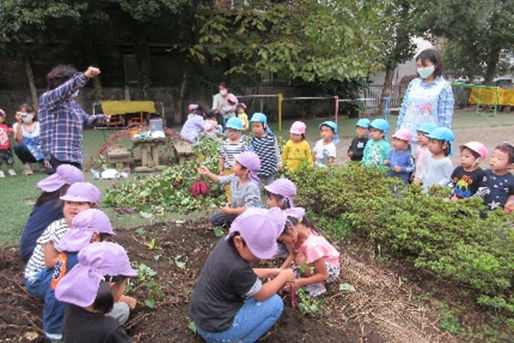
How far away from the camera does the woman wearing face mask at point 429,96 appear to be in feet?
17.3

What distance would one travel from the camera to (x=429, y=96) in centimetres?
538

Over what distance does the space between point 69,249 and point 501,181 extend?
4.14 metres

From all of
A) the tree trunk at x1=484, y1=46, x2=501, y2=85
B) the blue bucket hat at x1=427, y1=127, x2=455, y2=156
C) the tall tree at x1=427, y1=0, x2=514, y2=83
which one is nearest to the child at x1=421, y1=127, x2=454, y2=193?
the blue bucket hat at x1=427, y1=127, x2=455, y2=156

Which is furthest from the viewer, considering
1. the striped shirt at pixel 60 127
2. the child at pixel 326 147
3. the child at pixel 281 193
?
the child at pixel 326 147

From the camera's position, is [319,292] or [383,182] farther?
[383,182]

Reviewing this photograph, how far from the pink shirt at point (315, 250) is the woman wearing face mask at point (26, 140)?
21.9ft

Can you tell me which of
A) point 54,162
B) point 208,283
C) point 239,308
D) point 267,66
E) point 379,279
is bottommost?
point 379,279

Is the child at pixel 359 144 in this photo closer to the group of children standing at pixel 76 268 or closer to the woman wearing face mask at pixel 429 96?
the woman wearing face mask at pixel 429 96

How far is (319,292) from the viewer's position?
12.2ft

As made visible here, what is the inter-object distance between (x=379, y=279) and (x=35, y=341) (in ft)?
9.83

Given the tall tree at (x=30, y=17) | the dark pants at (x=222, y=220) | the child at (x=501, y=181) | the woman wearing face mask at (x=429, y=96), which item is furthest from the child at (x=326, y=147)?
the tall tree at (x=30, y=17)

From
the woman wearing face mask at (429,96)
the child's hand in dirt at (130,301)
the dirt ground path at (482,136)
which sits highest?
the woman wearing face mask at (429,96)

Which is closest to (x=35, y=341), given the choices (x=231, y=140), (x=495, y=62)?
(x=231, y=140)

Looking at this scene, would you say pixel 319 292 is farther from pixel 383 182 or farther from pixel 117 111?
pixel 117 111
